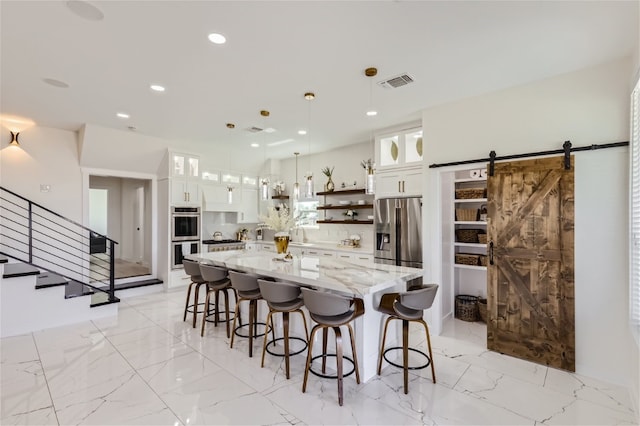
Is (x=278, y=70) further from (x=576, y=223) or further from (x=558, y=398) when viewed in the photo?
(x=558, y=398)

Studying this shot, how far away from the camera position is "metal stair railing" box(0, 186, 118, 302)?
4.74 metres

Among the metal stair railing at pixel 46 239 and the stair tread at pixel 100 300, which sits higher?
the metal stair railing at pixel 46 239

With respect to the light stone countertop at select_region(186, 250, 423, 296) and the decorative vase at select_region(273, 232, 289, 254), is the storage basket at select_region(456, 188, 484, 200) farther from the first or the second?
the decorative vase at select_region(273, 232, 289, 254)

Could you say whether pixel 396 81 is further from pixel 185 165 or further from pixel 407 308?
pixel 185 165

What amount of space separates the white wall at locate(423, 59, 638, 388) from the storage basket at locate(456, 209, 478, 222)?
1338 millimetres

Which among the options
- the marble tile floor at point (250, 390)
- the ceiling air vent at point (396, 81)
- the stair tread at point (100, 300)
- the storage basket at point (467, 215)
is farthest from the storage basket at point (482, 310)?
the stair tread at point (100, 300)

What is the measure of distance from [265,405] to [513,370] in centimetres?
245

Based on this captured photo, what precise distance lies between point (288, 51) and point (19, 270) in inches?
184

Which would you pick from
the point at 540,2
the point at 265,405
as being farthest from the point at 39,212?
the point at 540,2

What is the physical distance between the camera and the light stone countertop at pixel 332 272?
255 centimetres

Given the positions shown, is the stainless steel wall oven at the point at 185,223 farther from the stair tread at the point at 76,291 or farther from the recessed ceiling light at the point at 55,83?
the recessed ceiling light at the point at 55,83

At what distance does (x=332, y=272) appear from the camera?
120 inches

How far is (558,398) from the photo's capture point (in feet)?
8.33

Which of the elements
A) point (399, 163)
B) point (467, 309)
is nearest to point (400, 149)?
point (399, 163)
